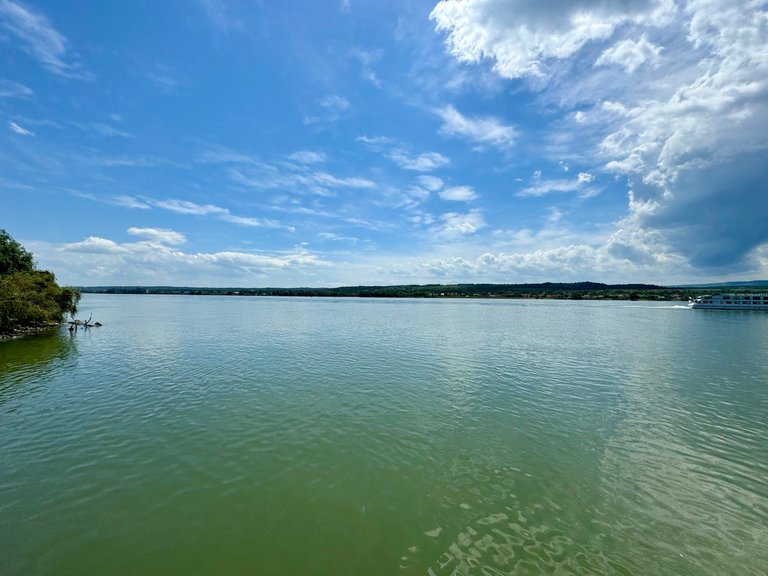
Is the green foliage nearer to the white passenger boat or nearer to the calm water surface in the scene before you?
the calm water surface

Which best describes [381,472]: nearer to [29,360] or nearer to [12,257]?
[29,360]

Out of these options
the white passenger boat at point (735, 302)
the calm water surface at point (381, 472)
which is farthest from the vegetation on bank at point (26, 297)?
the white passenger boat at point (735, 302)

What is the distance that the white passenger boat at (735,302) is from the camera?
416 feet

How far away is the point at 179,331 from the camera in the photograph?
54531 millimetres

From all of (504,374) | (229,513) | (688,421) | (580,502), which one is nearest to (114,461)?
(229,513)

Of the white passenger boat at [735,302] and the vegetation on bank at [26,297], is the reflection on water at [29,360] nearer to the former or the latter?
the vegetation on bank at [26,297]

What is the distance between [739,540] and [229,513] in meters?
14.5

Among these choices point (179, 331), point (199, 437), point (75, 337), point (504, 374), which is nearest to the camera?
point (199, 437)

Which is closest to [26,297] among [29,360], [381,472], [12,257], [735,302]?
[29,360]

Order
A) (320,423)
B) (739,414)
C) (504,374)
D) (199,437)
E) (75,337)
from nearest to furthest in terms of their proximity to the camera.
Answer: (199,437) → (320,423) → (739,414) → (504,374) → (75,337)

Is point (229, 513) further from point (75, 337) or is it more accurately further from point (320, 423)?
point (75, 337)

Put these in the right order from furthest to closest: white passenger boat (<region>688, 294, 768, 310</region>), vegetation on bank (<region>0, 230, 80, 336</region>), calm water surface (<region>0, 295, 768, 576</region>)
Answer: white passenger boat (<region>688, 294, 768, 310</region>), vegetation on bank (<region>0, 230, 80, 336</region>), calm water surface (<region>0, 295, 768, 576</region>)

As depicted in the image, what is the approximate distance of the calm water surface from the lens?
891cm

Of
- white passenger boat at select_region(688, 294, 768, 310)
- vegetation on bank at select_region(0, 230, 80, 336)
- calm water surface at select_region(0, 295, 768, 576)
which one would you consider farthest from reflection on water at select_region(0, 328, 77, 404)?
white passenger boat at select_region(688, 294, 768, 310)
